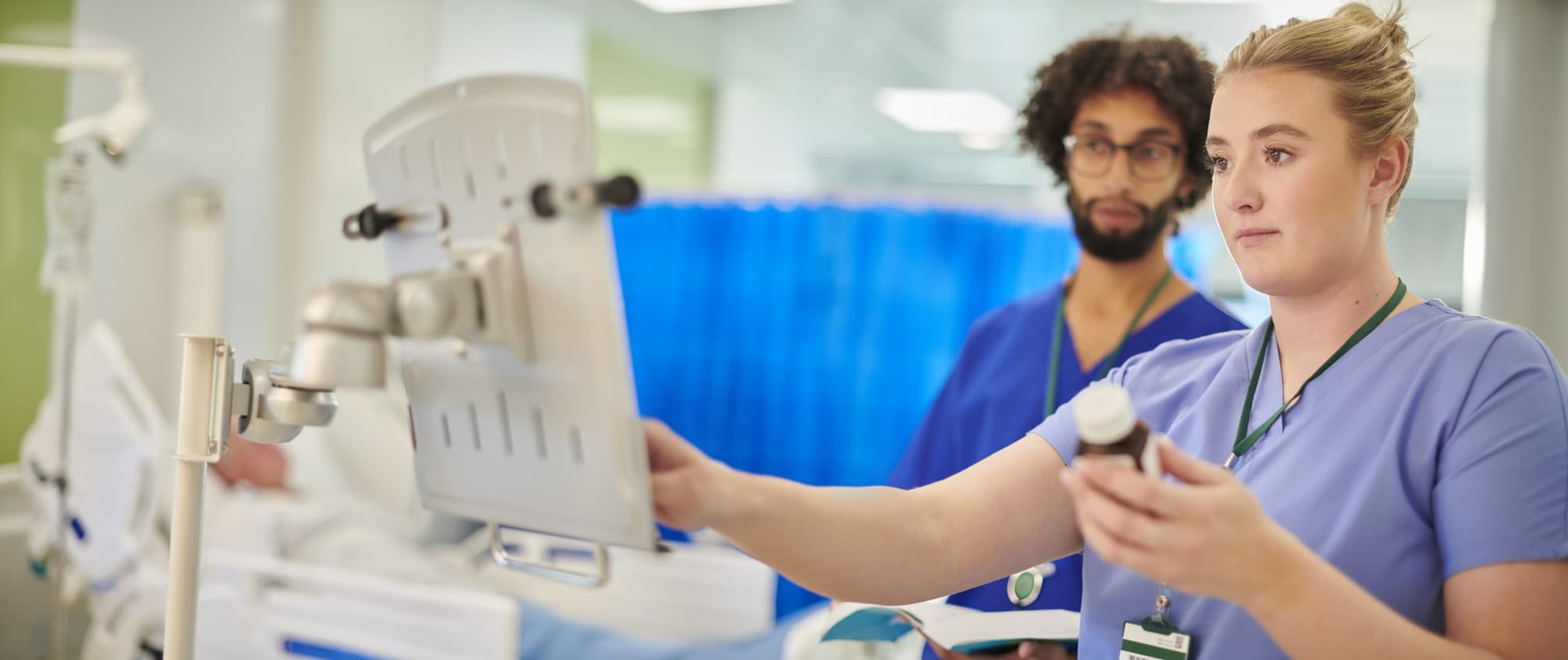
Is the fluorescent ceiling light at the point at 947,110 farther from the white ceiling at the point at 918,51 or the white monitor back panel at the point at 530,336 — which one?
the white monitor back panel at the point at 530,336

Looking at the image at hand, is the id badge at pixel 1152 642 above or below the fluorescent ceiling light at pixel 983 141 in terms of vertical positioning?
below

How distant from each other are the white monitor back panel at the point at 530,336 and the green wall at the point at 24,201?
272cm

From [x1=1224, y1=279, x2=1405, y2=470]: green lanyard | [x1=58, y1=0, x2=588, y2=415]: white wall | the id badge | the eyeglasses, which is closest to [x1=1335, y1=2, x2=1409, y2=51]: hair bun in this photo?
[x1=1224, y1=279, x2=1405, y2=470]: green lanyard

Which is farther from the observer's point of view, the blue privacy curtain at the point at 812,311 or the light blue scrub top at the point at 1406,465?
the blue privacy curtain at the point at 812,311

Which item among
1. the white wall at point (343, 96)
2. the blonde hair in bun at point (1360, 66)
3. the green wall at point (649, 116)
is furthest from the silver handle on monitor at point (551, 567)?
the green wall at point (649, 116)

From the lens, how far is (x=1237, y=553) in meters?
0.72

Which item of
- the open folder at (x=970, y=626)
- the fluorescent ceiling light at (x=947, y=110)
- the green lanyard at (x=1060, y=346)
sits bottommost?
the open folder at (x=970, y=626)

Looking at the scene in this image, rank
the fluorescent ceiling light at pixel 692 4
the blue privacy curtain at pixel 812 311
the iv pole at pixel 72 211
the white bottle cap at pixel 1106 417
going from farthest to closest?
the fluorescent ceiling light at pixel 692 4 → the blue privacy curtain at pixel 812 311 → the iv pole at pixel 72 211 → the white bottle cap at pixel 1106 417

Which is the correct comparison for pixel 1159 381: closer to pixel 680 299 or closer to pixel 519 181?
pixel 519 181

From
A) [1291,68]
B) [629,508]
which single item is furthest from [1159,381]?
[629,508]

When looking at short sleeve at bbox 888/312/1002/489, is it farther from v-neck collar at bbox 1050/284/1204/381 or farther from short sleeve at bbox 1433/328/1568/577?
short sleeve at bbox 1433/328/1568/577

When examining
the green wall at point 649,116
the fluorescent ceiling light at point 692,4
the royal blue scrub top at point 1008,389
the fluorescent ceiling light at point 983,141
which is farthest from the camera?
the fluorescent ceiling light at point 983,141

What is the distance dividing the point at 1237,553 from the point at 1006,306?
1.13 m

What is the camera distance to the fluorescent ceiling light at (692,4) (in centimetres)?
482
